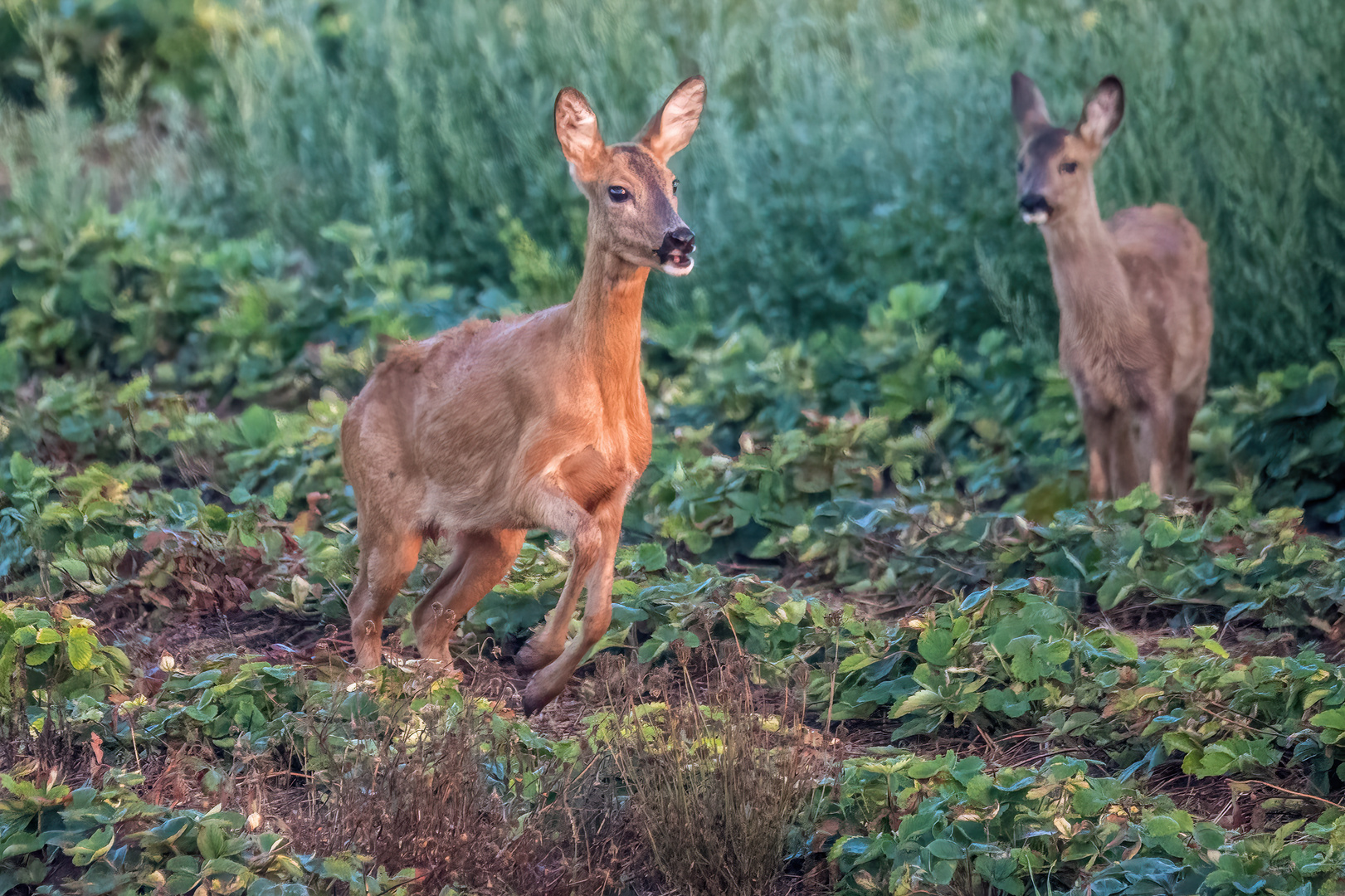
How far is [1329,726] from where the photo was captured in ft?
12.6

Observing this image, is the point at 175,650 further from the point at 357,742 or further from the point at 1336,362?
the point at 1336,362

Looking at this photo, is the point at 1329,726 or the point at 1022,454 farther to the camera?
the point at 1022,454

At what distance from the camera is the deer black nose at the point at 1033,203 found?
6.79 meters

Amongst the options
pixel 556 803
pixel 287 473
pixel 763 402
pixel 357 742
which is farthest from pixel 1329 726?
pixel 287 473

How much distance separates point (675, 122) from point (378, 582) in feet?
5.88

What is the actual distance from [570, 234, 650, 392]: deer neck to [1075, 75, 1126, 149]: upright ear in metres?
3.32

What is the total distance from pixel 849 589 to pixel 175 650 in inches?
96.0

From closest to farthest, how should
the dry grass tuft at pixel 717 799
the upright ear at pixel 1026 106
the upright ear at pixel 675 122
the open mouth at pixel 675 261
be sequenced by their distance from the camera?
the dry grass tuft at pixel 717 799 → the open mouth at pixel 675 261 → the upright ear at pixel 675 122 → the upright ear at pixel 1026 106

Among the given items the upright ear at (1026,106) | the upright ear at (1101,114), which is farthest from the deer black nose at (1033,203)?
the upright ear at (1026,106)

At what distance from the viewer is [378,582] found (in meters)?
5.11

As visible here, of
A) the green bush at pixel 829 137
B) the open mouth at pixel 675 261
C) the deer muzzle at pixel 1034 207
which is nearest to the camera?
the open mouth at pixel 675 261

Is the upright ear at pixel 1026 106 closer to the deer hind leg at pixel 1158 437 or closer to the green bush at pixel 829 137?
the green bush at pixel 829 137

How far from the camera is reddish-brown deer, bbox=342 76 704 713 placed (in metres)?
4.49

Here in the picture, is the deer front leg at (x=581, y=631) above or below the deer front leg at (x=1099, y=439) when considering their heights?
above
